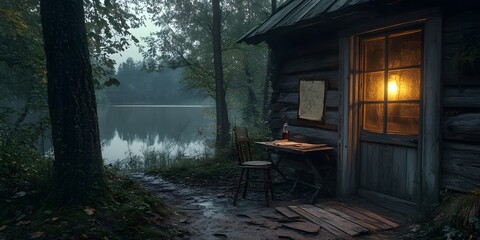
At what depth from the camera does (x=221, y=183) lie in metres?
8.16

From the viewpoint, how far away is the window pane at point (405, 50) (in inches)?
202

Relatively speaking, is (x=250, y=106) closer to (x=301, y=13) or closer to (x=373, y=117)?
(x=301, y=13)

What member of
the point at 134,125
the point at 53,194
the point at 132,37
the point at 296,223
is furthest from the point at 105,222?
the point at 134,125

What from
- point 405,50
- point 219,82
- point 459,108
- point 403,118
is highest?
point 219,82

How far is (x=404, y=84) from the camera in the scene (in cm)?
532

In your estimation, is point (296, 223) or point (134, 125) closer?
point (296, 223)

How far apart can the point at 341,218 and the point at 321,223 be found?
35cm

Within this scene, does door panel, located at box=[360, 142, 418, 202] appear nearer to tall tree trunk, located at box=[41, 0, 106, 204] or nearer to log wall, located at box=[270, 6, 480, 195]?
log wall, located at box=[270, 6, 480, 195]

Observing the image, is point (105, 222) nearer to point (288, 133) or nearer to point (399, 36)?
point (288, 133)

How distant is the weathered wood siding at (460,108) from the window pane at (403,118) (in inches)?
23.9

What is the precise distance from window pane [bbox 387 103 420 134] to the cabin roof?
5.48ft

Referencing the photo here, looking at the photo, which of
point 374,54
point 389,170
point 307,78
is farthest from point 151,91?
point 389,170

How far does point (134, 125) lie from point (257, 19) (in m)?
19.3

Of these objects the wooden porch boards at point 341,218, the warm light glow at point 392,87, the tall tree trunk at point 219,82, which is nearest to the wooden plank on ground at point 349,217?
the wooden porch boards at point 341,218
